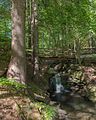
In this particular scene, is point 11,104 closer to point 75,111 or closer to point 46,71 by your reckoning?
point 75,111

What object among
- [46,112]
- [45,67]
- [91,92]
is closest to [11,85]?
[46,112]

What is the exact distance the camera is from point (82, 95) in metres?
20.1

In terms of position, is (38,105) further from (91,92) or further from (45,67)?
(45,67)

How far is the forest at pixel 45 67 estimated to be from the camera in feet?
28.8

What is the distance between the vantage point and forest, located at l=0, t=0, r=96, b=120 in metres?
8.78

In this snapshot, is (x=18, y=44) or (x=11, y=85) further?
(x=18, y=44)

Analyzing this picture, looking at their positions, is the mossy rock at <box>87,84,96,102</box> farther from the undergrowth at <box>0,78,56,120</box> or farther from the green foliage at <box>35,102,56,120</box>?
the green foliage at <box>35,102,56,120</box>

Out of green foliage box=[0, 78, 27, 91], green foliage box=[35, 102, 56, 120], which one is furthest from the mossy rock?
green foliage box=[35, 102, 56, 120]

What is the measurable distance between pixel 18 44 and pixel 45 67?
10135 millimetres

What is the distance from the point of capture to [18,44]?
10734mm

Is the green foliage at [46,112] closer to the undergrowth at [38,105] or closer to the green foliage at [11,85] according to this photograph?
the undergrowth at [38,105]

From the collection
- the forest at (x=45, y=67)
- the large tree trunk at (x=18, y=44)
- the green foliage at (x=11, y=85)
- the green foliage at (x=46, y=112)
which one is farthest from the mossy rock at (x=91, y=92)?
the green foliage at (x=46, y=112)

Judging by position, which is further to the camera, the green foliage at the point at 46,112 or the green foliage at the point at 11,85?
the green foliage at the point at 11,85

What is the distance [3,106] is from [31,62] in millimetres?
8973
